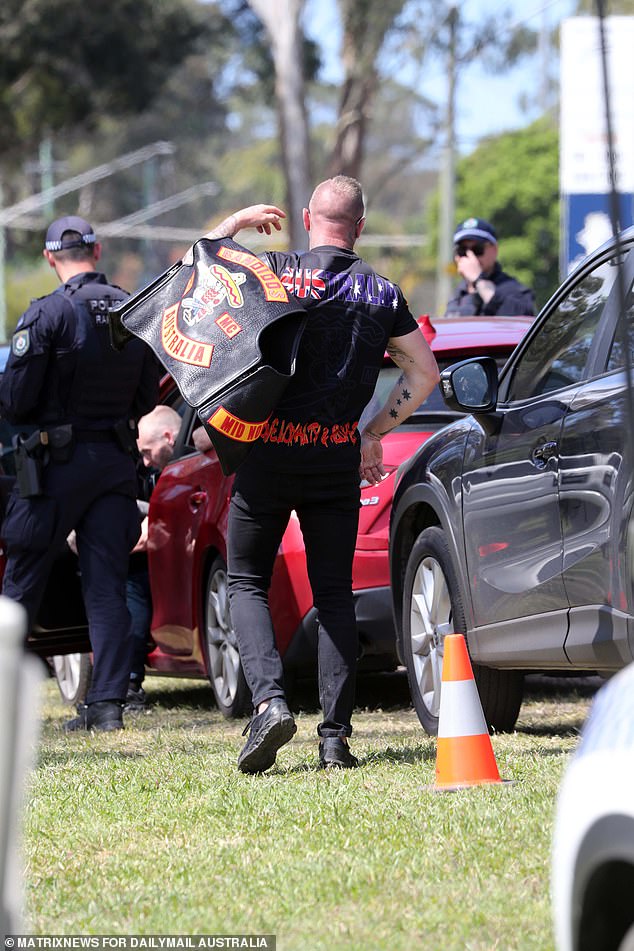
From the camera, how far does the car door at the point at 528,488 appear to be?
5.23m

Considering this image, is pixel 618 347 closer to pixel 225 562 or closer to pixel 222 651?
pixel 225 562

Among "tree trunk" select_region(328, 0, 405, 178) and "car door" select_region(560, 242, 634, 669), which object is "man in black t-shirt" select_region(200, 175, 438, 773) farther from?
"tree trunk" select_region(328, 0, 405, 178)

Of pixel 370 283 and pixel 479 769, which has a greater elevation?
pixel 370 283

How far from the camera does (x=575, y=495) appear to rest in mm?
5023

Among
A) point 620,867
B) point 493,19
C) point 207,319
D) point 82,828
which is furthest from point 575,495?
point 493,19

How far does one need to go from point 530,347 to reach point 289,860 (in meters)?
2.37

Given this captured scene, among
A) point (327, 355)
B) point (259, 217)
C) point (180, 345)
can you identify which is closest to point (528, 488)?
point (327, 355)

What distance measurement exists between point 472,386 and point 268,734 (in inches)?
54.7

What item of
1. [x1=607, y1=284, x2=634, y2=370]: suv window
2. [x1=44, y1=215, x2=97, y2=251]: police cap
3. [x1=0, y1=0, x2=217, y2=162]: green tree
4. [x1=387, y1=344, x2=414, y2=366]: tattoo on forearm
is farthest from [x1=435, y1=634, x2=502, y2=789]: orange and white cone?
[x1=0, y1=0, x2=217, y2=162]: green tree

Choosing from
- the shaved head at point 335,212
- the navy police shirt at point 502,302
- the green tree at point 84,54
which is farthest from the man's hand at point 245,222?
the green tree at point 84,54

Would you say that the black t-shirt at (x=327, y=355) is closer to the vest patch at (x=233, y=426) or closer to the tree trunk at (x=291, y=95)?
the vest patch at (x=233, y=426)

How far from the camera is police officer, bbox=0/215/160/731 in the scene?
709cm

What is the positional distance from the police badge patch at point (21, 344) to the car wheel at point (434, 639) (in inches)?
73.4

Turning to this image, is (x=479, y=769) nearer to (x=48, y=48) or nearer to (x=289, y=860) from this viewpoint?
(x=289, y=860)
